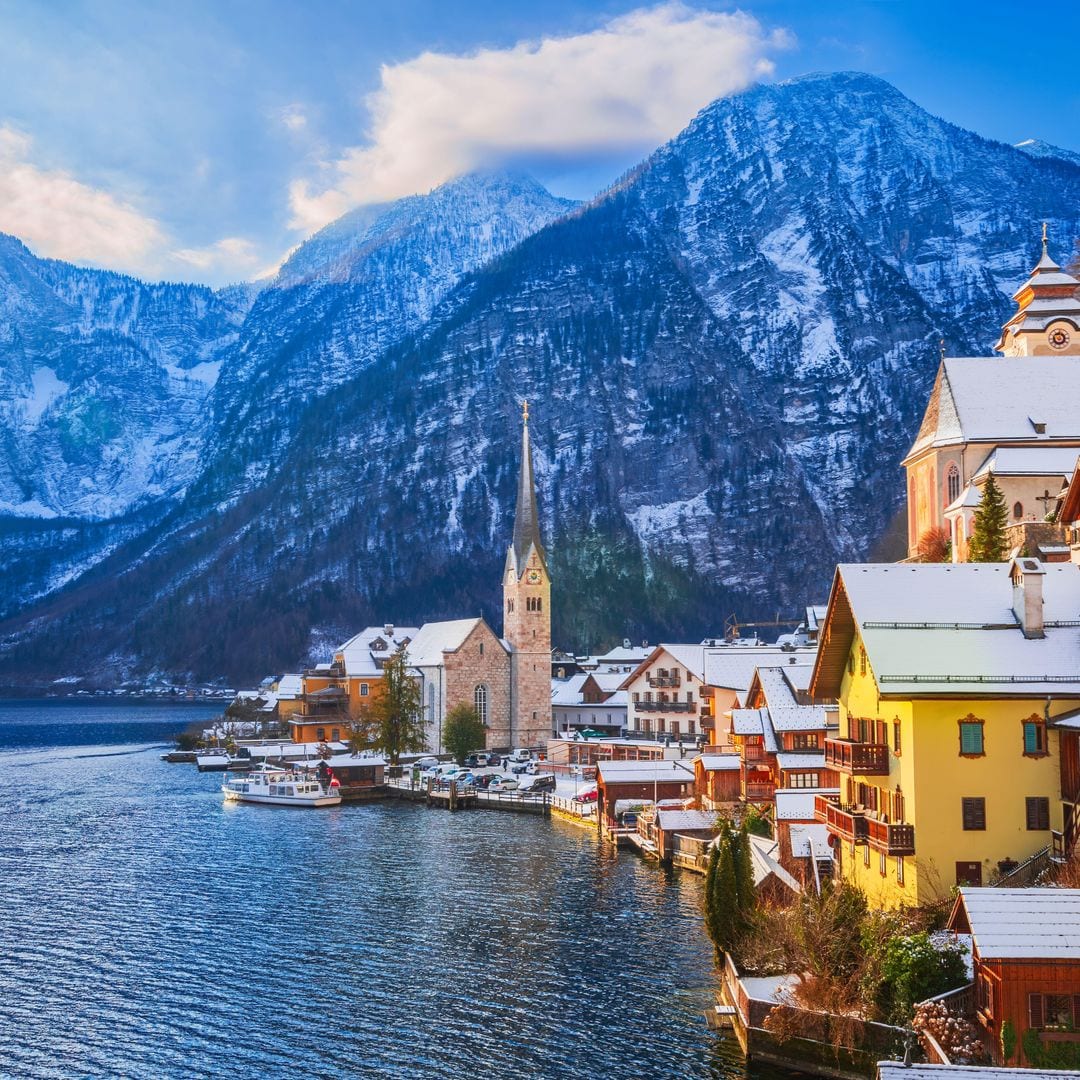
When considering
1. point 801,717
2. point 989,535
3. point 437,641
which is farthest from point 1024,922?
point 437,641

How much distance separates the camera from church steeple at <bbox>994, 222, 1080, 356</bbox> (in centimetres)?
9719

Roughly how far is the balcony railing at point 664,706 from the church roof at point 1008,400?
35.0m

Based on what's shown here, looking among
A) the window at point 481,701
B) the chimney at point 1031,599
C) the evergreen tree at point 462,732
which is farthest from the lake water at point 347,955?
the window at point 481,701

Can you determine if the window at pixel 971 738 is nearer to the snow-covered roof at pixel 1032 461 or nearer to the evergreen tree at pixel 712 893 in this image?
the evergreen tree at pixel 712 893

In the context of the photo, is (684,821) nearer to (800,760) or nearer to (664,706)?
(800,760)

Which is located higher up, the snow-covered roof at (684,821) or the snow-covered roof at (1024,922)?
the snow-covered roof at (1024,922)

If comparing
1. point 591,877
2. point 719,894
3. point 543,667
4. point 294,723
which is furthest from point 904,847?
point 294,723

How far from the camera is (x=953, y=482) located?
7906 cm

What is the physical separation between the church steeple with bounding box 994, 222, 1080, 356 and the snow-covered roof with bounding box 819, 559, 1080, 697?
63.6m

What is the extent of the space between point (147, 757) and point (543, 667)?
45.1 metres

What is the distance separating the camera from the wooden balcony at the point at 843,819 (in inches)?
1509

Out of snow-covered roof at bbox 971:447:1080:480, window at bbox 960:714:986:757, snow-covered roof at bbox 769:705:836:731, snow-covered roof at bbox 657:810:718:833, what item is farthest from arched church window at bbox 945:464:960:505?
window at bbox 960:714:986:757

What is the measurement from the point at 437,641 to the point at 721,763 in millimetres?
56303

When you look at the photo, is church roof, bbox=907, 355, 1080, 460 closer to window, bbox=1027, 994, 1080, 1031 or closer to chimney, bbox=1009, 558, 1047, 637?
chimney, bbox=1009, 558, 1047, 637
